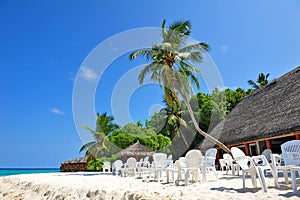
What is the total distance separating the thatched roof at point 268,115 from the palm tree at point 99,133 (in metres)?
9.78

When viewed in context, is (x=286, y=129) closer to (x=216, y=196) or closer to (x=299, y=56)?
(x=216, y=196)

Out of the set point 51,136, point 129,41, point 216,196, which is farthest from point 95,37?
point 51,136

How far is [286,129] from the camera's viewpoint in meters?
7.27

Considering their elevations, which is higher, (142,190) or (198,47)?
(198,47)

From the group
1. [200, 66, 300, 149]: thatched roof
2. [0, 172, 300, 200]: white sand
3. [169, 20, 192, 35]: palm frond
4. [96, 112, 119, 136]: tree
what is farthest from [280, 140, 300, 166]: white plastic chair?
[96, 112, 119, 136]: tree

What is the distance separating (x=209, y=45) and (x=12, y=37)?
57.5 ft

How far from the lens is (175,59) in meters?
10.9

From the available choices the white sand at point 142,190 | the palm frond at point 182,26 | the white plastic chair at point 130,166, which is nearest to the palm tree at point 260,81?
the palm frond at point 182,26

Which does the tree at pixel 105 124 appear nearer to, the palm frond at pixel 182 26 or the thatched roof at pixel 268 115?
the thatched roof at pixel 268 115

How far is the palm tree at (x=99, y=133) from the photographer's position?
63.2ft

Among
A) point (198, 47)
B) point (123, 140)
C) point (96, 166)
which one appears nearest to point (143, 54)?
point (198, 47)

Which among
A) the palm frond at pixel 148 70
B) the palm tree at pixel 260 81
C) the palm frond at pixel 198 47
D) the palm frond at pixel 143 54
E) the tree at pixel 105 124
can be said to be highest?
the palm tree at pixel 260 81

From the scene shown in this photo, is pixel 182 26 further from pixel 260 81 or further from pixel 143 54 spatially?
pixel 260 81

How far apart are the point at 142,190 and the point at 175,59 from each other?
7957 mm
